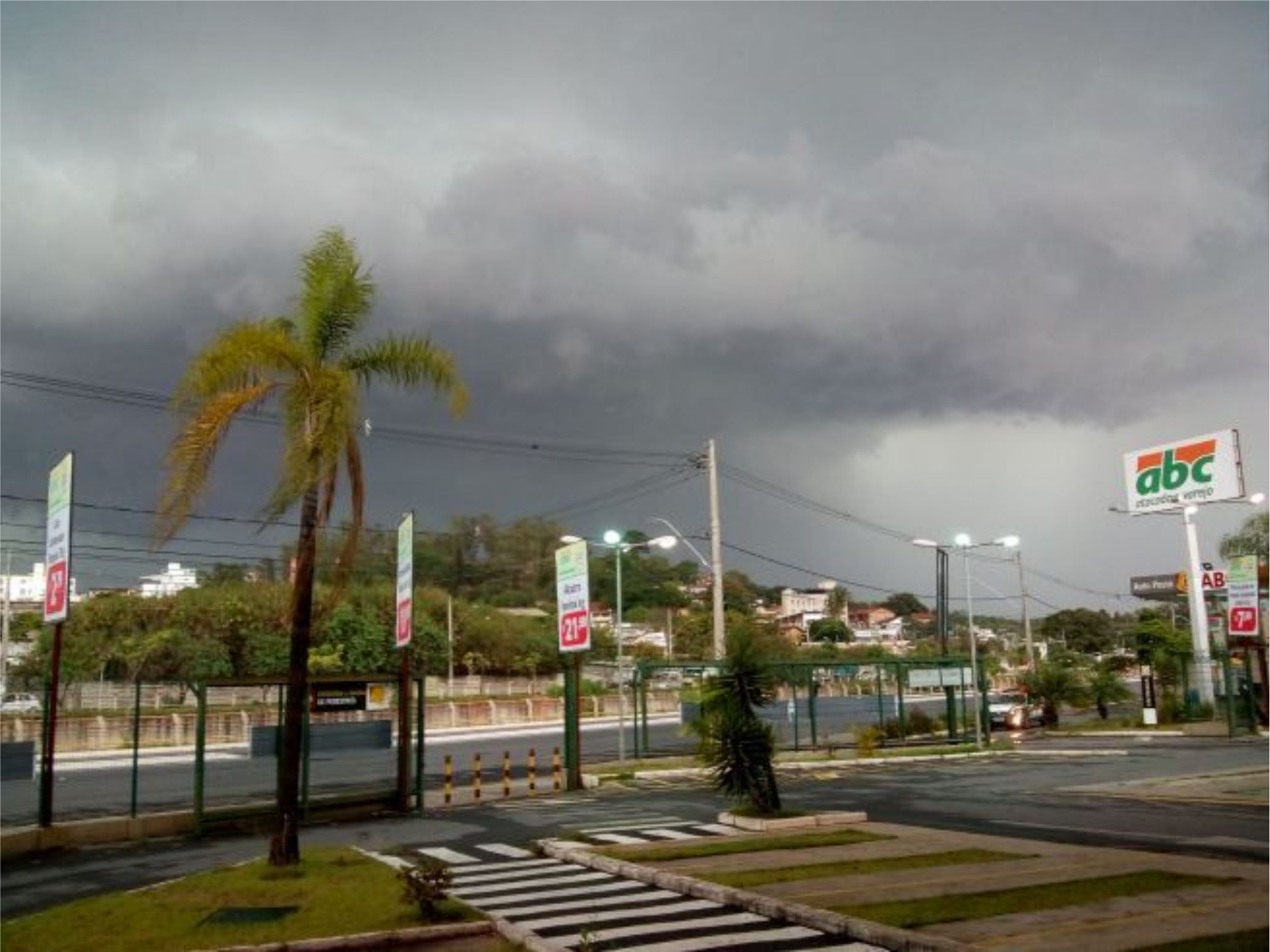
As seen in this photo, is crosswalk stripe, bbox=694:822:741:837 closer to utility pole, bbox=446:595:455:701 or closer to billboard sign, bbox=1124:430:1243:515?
billboard sign, bbox=1124:430:1243:515

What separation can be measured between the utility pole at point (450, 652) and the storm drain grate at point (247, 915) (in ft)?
172

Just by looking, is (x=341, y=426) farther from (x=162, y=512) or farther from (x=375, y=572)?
(x=375, y=572)

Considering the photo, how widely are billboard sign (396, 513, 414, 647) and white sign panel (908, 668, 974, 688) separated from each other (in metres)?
20.9

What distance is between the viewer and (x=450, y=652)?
2879 inches

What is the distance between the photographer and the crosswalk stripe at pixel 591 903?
11.3 m

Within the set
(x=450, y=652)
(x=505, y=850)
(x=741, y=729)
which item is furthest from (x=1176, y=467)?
(x=450, y=652)

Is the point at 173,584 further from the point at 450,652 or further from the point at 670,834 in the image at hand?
the point at 670,834

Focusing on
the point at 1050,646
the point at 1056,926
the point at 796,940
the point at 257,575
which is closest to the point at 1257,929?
the point at 1056,926

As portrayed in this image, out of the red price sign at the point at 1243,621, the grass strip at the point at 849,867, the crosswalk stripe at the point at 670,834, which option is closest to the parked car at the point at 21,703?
the crosswalk stripe at the point at 670,834

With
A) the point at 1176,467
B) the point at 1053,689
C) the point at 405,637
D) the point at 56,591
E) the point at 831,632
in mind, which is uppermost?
the point at 1176,467

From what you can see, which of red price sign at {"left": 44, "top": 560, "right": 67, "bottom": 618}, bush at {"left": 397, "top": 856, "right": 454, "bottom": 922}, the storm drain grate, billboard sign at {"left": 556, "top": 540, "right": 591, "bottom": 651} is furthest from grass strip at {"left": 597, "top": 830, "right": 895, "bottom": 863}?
billboard sign at {"left": 556, "top": 540, "right": 591, "bottom": 651}

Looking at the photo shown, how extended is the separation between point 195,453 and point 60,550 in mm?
7677

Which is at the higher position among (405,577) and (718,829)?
(405,577)

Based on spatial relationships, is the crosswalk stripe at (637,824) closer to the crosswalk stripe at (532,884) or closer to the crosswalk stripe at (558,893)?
the crosswalk stripe at (532,884)
